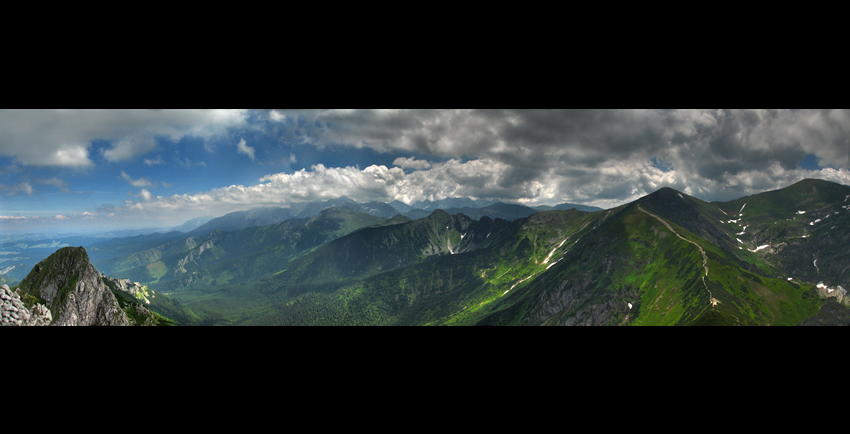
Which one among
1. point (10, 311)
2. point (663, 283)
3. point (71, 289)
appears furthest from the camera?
point (663, 283)

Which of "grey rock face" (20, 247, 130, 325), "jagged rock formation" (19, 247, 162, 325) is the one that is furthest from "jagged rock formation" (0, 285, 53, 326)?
"grey rock face" (20, 247, 130, 325)

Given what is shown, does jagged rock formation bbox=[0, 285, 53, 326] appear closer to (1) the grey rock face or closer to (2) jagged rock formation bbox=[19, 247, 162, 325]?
(2) jagged rock formation bbox=[19, 247, 162, 325]

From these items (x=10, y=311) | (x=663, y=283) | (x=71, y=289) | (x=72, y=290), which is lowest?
(x=663, y=283)

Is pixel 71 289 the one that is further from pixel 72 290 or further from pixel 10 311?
pixel 10 311

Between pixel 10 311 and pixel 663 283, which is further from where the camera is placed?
pixel 663 283

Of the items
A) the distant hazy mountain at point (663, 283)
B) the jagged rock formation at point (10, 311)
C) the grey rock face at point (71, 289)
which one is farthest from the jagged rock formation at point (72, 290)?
the distant hazy mountain at point (663, 283)

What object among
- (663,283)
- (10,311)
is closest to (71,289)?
(10,311)
